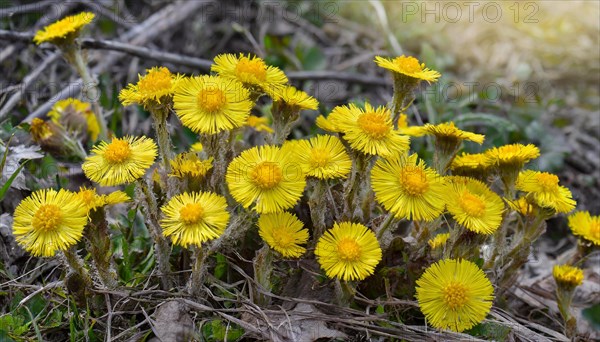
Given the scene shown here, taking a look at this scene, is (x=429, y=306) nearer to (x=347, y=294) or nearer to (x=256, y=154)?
(x=347, y=294)

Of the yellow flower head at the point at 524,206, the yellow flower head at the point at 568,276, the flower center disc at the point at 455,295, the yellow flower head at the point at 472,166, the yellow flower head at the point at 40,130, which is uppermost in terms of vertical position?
the yellow flower head at the point at 40,130

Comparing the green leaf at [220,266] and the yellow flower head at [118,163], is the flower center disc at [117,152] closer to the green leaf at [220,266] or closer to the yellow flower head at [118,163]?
the yellow flower head at [118,163]

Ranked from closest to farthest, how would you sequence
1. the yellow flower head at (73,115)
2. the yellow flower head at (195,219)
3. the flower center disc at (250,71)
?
the yellow flower head at (195,219)
the flower center disc at (250,71)
the yellow flower head at (73,115)

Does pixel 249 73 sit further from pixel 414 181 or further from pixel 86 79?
pixel 86 79

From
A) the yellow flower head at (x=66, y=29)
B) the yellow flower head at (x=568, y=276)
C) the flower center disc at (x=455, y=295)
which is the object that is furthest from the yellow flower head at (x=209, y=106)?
the yellow flower head at (x=568, y=276)

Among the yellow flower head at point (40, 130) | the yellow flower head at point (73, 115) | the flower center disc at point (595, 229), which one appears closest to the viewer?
the flower center disc at point (595, 229)

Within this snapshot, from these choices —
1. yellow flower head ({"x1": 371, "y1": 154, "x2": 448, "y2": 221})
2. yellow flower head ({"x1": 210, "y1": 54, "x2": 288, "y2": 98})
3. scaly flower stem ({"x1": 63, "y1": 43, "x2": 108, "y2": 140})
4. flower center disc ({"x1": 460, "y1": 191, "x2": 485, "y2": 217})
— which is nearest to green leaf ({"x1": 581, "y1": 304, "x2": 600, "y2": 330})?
flower center disc ({"x1": 460, "y1": 191, "x2": 485, "y2": 217})

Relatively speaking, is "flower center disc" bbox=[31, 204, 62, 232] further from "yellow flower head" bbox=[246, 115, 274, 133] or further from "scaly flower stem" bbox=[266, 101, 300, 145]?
"yellow flower head" bbox=[246, 115, 274, 133]
